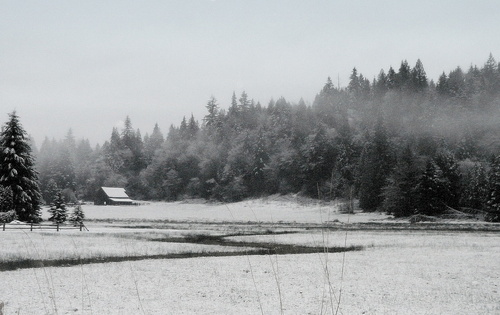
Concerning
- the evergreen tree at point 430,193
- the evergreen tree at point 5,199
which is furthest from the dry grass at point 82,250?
the evergreen tree at point 430,193

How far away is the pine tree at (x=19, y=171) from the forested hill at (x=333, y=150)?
47.1 m

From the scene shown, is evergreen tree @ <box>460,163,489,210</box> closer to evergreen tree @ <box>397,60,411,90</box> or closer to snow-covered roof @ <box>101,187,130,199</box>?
evergreen tree @ <box>397,60,411,90</box>

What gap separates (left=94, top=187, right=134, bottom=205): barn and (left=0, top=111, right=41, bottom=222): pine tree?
6973cm

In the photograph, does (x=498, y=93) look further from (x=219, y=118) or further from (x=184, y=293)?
(x=184, y=293)

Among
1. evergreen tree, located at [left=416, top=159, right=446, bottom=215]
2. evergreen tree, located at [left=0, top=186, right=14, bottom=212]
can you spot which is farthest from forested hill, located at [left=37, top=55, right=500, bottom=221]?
evergreen tree, located at [left=0, top=186, right=14, bottom=212]

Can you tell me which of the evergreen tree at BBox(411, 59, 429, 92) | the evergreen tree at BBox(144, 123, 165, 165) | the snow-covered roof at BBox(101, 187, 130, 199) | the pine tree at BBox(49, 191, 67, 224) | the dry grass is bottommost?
the dry grass

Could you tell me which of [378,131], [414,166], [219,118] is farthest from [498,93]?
[219,118]

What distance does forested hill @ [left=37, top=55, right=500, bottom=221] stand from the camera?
77.6 metres

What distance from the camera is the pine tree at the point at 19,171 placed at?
53.7m

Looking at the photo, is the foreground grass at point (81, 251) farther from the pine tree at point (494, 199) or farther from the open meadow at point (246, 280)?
the pine tree at point (494, 199)

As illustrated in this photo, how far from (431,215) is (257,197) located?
1902 inches

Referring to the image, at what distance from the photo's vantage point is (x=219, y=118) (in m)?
159

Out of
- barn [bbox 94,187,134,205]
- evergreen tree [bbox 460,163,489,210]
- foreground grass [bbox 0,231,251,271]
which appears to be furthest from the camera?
barn [bbox 94,187,134,205]

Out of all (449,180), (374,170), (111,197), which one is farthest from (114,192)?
(449,180)
